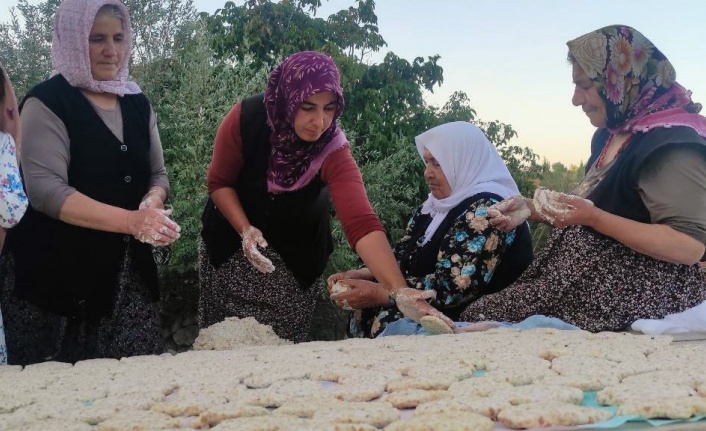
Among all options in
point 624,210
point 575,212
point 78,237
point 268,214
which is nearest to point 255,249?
point 268,214

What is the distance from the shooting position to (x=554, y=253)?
2664mm

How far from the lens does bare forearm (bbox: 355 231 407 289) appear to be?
2754 millimetres

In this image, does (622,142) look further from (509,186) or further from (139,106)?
(139,106)

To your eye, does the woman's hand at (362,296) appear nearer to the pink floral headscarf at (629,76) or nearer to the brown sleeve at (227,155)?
the brown sleeve at (227,155)

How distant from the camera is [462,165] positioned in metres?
3.13

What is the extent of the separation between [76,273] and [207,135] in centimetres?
308

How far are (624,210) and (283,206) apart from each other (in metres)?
1.34

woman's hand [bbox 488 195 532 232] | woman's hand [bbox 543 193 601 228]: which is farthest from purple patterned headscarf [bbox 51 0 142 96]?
woman's hand [bbox 543 193 601 228]

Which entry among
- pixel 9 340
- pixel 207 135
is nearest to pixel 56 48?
pixel 9 340

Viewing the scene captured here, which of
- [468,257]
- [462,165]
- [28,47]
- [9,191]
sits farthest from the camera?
[28,47]

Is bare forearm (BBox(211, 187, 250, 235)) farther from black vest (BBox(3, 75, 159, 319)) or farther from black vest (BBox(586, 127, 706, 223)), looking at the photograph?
black vest (BBox(586, 127, 706, 223))

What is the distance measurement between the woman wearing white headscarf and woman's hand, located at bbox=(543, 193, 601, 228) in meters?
0.46

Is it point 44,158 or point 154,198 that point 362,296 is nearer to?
point 154,198

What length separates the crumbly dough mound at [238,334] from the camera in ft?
9.85
